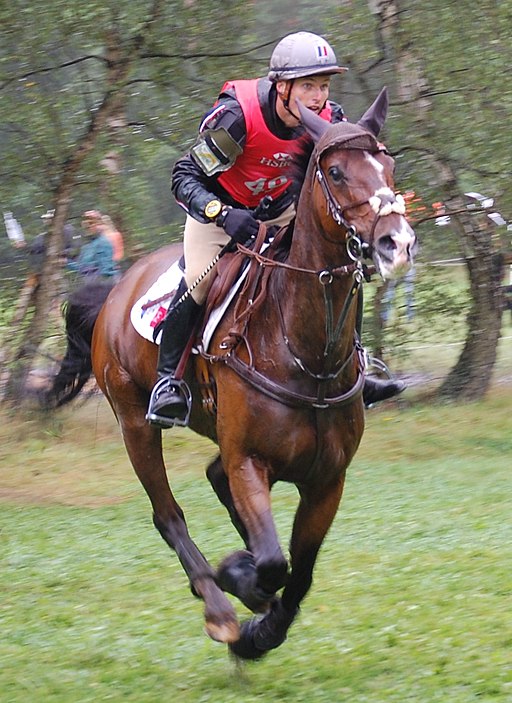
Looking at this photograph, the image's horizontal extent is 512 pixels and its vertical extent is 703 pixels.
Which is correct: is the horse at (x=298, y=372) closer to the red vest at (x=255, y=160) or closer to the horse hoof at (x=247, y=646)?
the horse hoof at (x=247, y=646)

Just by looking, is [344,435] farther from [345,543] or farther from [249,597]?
[345,543]

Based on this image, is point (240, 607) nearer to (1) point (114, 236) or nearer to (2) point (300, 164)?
(2) point (300, 164)

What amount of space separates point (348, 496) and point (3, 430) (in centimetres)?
401

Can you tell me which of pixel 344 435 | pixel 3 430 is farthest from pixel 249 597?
pixel 3 430

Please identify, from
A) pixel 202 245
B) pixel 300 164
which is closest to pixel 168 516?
pixel 202 245

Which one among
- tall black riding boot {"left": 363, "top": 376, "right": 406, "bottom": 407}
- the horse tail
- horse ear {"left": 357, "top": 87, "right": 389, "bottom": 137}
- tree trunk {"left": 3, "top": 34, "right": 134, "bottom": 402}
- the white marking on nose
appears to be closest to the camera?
the white marking on nose

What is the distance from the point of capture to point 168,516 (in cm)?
693

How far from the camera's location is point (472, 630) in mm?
6211

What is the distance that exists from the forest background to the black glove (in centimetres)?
673

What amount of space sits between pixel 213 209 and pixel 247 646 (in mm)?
2097

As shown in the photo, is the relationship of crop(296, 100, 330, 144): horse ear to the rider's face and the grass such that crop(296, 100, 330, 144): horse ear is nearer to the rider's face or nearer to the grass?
the rider's face

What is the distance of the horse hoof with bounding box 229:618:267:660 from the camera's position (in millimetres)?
5859

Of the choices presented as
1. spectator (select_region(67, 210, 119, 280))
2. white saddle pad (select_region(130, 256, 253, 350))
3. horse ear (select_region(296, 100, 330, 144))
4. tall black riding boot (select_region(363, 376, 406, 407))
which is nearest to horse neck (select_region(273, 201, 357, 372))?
horse ear (select_region(296, 100, 330, 144))

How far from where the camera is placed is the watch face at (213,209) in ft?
19.1
